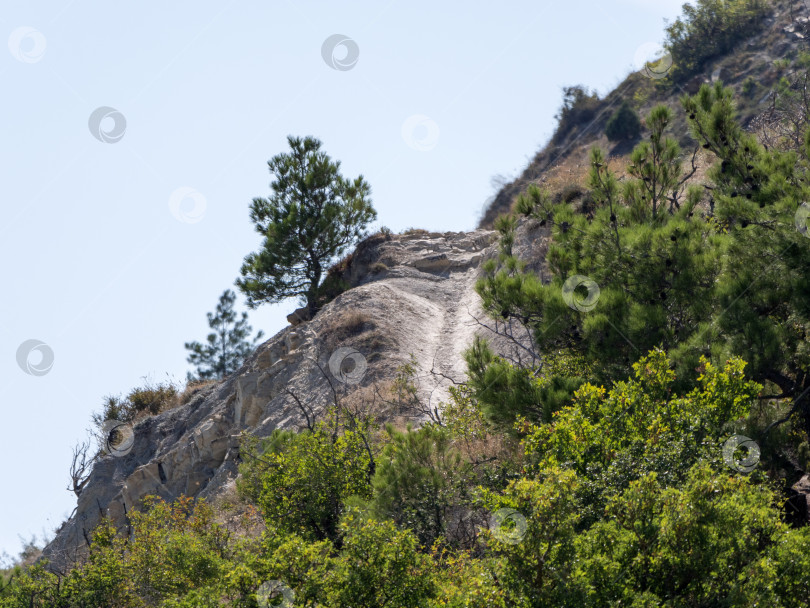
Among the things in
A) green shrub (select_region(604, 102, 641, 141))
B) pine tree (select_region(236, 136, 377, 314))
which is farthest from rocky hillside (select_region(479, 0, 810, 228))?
pine tree (select_region(236, 136, 377, 314))

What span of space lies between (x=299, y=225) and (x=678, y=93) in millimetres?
27758

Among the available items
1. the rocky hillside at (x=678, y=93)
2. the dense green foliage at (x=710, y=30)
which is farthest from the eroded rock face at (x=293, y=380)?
the dense green foliage at (x=710, y=30)

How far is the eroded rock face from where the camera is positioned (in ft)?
76.4

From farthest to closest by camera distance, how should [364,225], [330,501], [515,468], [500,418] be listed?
[364,225] → [330,501] → [500,418] → [515,468]

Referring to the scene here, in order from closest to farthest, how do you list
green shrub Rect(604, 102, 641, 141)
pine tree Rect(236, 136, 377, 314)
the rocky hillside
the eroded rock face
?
1. the eroded rock face
2. pine tree Rect(236, 136, 377, 314)
3. the rocky hillside
4. green shrub Rect(604, 102, 641, 141)

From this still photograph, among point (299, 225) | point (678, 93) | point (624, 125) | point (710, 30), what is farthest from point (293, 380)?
point (710, 30)

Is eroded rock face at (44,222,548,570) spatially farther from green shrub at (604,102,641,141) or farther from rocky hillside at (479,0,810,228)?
green shrub at (604,102,641,141)

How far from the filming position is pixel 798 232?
36.0ft

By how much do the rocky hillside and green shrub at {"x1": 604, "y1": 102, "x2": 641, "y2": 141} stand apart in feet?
1.96

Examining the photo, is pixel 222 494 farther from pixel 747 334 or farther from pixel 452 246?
pixel 452 246

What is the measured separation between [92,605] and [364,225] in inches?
829

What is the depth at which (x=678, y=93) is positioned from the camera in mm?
47562

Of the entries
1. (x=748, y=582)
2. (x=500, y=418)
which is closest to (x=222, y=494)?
(x=500, y=418)

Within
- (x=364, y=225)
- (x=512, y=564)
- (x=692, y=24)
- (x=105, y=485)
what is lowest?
(x=512, y=564)
